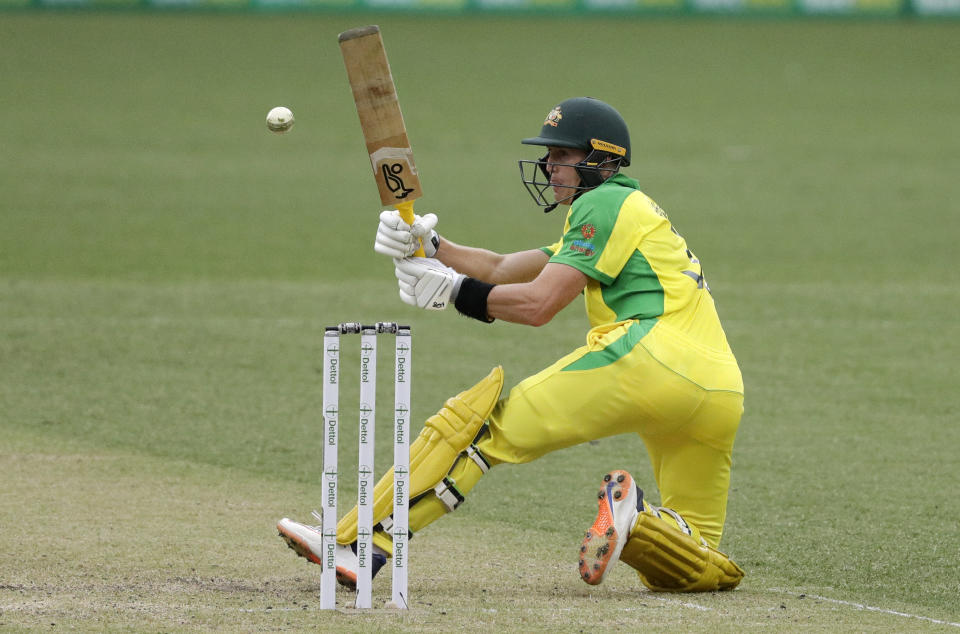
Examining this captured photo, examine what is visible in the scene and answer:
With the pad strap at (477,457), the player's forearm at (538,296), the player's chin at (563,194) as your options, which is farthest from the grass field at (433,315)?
the player's chin at (563,194)

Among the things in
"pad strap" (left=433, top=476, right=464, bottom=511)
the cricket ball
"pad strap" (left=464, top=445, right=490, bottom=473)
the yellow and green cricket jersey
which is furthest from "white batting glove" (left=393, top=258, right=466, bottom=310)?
the cricket ball

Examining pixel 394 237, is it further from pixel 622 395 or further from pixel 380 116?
pixel 622 395

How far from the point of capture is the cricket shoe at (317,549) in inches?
204

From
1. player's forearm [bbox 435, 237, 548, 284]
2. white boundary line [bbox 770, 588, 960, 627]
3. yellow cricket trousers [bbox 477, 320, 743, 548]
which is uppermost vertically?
player's forearm [bbox 435, 237, 548, 284]

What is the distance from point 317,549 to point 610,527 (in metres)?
1.07

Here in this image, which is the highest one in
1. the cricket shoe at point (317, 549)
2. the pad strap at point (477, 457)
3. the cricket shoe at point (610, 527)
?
the pad strap at point (477, 457)

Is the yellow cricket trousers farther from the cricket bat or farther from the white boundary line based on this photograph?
the cricket bat

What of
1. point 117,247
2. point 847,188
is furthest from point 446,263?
point 847,188

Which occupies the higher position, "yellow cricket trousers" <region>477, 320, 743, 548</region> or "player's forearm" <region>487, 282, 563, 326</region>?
"player's forearm" <region>487, 282, 563, 326</region>

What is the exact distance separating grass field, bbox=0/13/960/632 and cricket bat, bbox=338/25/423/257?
5.01 feet

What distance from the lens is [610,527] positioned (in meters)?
5.04

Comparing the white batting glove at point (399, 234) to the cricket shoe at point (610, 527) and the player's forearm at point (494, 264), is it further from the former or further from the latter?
the cricket shoe at point (610, 527)

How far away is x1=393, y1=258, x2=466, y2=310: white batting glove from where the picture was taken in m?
5.30

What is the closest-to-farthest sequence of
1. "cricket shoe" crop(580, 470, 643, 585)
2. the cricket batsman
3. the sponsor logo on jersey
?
1. "cricket shoe" crop(580, 470, 643, 585)
2. the cricket batsman
3. the sponsor logo on jersey
